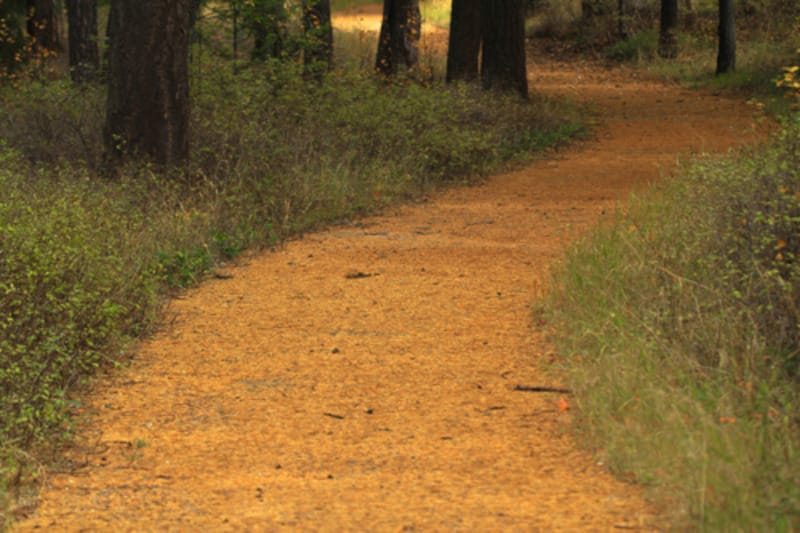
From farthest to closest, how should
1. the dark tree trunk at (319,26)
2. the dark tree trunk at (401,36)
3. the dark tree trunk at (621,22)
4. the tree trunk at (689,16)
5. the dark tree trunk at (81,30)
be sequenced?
the dark tree trunk at (621,22) → the tree trunk at (689,16) → the dark tree trunk at (401,36) → the dark tree trunk at (81,30) → the dark tree trunk at (319,26)

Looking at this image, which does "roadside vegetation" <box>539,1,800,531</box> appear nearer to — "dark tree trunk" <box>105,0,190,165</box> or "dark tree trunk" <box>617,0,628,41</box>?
"dark tree trunk" <box>105,0,190,165</box>

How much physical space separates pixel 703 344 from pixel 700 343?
0.08ft

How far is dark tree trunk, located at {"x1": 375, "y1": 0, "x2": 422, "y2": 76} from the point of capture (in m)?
19.7

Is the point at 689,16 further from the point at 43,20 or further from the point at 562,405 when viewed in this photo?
the point at 562,405

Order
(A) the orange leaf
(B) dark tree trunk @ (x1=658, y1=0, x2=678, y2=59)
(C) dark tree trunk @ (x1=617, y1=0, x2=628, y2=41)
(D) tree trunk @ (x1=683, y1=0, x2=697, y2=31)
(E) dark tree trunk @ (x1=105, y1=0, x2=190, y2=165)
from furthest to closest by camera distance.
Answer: (C) dark tree trunk @ (x1=617, y1=0, x2=628, y2=41) → (D) tree trunk @ (x1=683, y1=0, x2=697, y2=31) → (B) dark tree trunk @ (x1=658, y1=0, x2=678, y2=59) → (E) dark tree trunk @ (x1=105, y1=0, x2=190, y2=165) → (A) the orange leaf

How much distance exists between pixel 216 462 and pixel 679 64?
23.1 metres

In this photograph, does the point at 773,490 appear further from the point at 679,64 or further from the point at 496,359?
the point at 679,64

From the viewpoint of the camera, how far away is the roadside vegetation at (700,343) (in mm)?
3684

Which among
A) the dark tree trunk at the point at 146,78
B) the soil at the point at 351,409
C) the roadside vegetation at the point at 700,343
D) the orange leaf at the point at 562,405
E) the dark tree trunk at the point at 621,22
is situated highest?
the dark tree trunk at the point at 621,22

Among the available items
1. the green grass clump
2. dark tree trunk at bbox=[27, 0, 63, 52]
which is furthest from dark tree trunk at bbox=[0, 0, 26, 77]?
the green grass clump

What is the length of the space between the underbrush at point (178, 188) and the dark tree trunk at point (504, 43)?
1.24 meters

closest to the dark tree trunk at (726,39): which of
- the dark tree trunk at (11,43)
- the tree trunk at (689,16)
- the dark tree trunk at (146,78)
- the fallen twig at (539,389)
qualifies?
the tree trunk at (689,16)

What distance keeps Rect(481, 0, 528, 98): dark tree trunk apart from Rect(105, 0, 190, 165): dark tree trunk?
8.92 meters

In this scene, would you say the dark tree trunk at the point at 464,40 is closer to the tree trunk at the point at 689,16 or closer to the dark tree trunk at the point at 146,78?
the dark tree trunk at the point at 146,78
